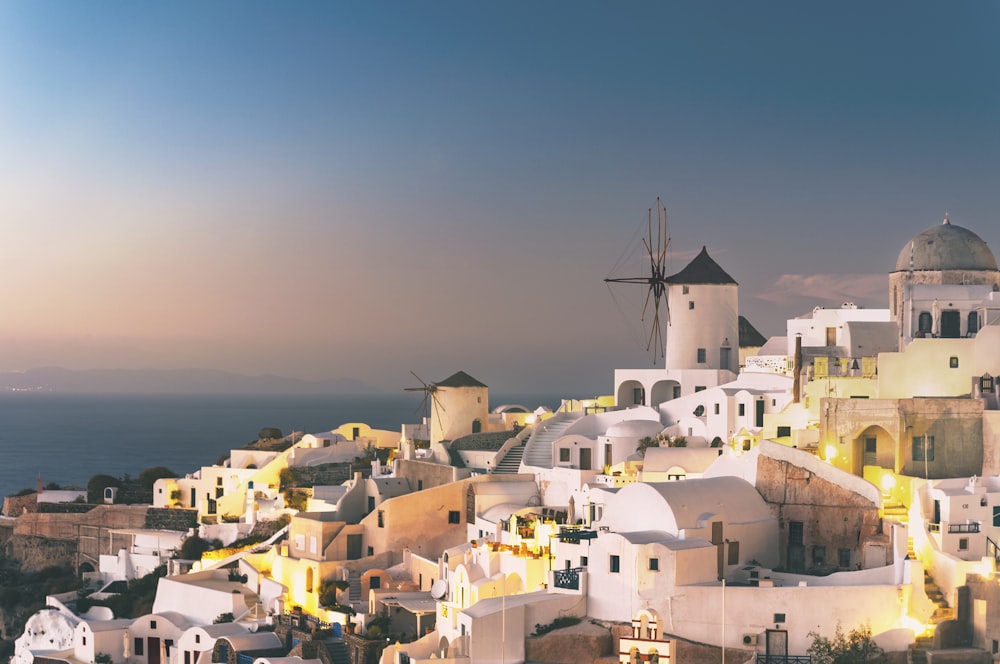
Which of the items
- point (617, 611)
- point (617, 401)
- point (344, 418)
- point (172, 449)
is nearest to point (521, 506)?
point (617, 401)

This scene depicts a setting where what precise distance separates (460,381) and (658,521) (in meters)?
16.9

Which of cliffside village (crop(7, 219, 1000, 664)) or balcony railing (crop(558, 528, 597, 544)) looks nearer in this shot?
cliffside village (crop(7, 219, 1000, 664))

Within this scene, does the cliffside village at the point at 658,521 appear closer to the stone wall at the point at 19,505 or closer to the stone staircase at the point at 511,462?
the stone staircase at the point at 511,462

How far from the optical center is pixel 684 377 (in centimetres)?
4225

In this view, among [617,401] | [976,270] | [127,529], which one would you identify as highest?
[976,270]

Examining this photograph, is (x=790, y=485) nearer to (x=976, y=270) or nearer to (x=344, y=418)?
(x=976, y=270)

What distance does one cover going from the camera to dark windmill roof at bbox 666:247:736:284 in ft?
142

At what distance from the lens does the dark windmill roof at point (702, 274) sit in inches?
1704

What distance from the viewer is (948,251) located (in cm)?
3862

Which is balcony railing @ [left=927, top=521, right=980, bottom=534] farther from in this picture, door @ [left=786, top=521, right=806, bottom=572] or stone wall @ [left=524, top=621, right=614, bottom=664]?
stone wall @ [left=524, top=621, right=614, bottom=664]

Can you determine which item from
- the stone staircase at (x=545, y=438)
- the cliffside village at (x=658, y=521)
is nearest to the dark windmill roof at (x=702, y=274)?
the cliffside village at (x=658, y=521)

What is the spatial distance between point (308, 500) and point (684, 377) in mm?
11347

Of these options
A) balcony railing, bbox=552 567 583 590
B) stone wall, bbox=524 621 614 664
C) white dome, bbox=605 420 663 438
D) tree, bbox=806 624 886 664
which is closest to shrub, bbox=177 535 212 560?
white dome, bbox=605 420 663 438

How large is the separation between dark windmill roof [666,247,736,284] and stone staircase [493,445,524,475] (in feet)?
22.5
